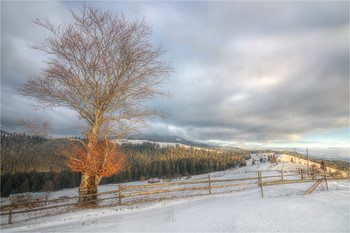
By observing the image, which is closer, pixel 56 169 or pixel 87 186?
pixel 87 186

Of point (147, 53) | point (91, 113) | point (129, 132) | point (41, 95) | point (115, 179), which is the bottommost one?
point (115, 179)

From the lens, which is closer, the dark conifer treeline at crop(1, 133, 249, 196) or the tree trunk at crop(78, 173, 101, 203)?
the tree trunk at crop(78, 173, 101, 203)

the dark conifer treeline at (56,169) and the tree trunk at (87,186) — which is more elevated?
the tree trunk at (87,186)

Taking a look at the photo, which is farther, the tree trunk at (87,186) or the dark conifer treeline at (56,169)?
the dark conifer treeline at (56,169)

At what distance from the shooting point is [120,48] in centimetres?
1045

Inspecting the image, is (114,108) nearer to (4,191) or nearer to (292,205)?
(292,205)

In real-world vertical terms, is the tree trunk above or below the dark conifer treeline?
above

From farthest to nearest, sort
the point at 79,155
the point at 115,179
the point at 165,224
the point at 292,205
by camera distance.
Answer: the point at 115,179
the point at 79,155
the point at 292,205
the point at 165,224

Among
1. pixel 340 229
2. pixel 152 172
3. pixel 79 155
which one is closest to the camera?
pixel 340 229

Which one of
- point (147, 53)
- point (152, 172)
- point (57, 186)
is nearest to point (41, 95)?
point (147, 53)

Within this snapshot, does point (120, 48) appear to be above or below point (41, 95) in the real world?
above

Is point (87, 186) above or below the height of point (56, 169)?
above

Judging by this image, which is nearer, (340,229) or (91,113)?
(340,229)

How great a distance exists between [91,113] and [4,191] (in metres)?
91.8
